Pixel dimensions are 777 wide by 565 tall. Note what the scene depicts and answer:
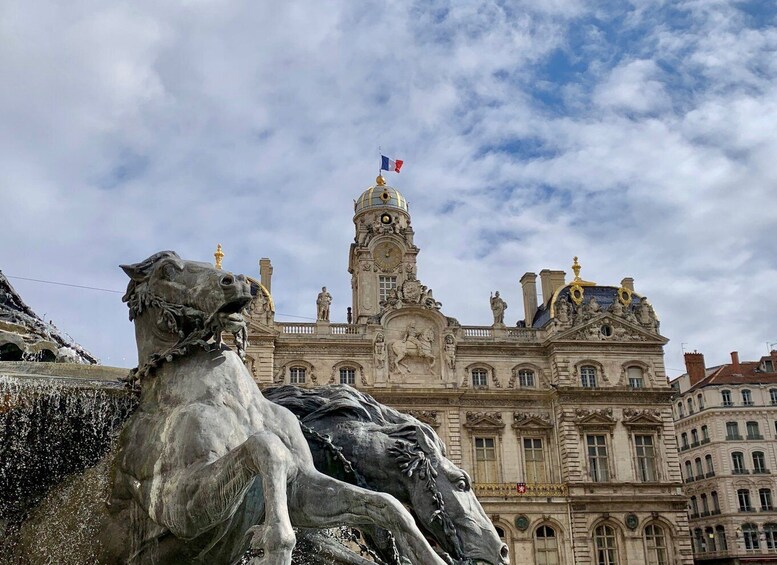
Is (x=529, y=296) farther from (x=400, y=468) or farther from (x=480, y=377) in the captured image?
(x=400, y=468)

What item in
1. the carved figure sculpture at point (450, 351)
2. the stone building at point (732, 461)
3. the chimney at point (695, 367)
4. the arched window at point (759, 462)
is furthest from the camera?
the chimney at point (695, 367)

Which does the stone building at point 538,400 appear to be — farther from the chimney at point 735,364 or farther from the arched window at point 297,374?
the chimney at point 735,364

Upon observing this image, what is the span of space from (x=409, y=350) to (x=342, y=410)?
3121 cm

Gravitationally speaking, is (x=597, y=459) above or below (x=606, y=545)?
above

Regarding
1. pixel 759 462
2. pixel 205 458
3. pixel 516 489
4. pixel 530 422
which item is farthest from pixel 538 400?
pixel 205 458

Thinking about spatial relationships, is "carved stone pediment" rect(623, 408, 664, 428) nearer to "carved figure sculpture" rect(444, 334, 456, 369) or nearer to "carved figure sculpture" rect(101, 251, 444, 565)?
"carved figure sculpture" rect(444, 334, 456, 369)

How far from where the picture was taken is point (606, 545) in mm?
35812

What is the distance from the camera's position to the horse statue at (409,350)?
1465 inches

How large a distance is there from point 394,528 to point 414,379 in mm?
33004

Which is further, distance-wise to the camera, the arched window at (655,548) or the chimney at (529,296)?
the chimney at (529,296)

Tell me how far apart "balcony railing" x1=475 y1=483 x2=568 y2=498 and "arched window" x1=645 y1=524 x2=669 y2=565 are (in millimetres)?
4032

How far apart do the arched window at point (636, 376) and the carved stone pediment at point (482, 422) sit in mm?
6541

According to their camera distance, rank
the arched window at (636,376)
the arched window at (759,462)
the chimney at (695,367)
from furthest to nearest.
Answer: the chimney at (695,367) → the arched window at (759,462) → the arched window at (636,376)

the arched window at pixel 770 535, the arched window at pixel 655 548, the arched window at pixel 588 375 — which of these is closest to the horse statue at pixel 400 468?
the arched window at pixel 588 375
